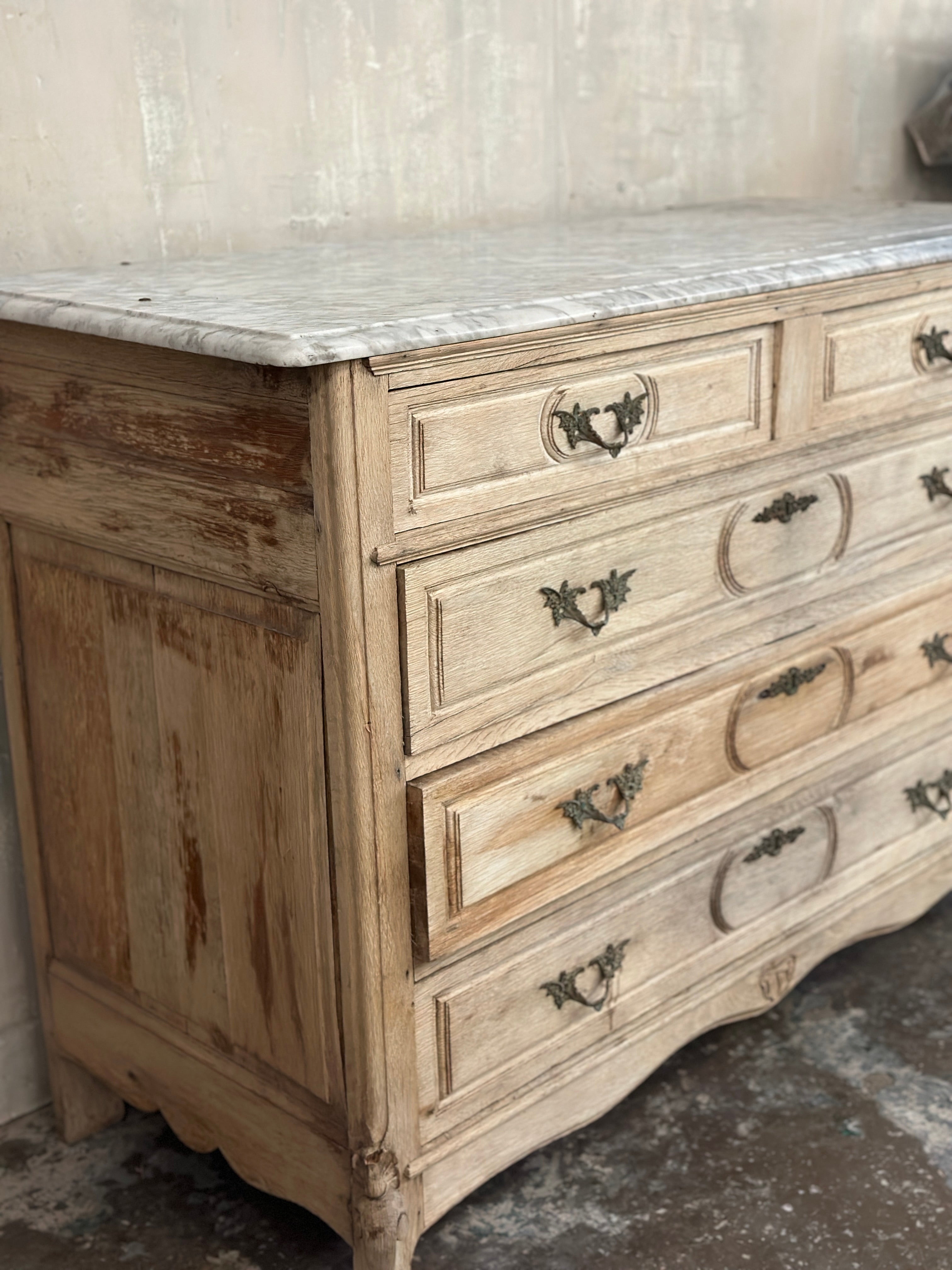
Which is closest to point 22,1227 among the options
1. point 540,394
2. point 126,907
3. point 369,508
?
point 126,907

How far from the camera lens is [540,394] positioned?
1.54 metres

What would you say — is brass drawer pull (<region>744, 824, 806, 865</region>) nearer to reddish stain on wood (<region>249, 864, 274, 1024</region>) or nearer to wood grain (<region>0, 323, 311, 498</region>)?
reddish stain on wood (<region>249, 864, 274, 1024</region>)

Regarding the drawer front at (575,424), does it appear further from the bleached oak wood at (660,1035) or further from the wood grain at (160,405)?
the bleached oak wood at (660,1035)

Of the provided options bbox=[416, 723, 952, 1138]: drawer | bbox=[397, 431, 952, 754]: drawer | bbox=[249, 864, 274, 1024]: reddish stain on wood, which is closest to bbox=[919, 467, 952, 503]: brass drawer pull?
bbox=[397, 431, 952, 754]: drawer

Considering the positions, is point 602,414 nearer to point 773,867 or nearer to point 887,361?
point 887,361

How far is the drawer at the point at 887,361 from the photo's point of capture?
194 centimetres

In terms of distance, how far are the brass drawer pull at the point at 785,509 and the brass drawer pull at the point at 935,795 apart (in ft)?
2.15

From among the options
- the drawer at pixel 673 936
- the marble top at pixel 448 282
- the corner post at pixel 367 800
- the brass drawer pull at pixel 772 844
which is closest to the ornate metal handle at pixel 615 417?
the marble top at pixel 448 282

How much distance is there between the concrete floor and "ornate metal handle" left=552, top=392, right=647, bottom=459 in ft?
3.44

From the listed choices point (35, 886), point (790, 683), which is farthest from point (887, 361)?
point (35, 886)

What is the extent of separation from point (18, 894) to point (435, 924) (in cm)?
85

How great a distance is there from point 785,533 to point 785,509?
4 cm

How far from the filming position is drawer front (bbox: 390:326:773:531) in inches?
56.8

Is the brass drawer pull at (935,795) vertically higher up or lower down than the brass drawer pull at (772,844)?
lower down
